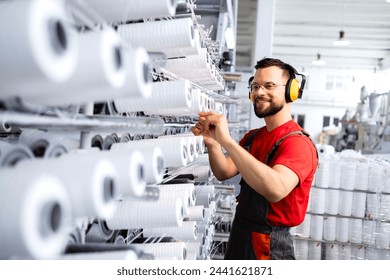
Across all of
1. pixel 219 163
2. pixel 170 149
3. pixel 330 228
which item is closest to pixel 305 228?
pixel 330 228

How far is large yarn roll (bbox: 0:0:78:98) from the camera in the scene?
43 cm

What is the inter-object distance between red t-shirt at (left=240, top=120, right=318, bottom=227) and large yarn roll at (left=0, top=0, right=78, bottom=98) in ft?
3.77

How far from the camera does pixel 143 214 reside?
0.96 m

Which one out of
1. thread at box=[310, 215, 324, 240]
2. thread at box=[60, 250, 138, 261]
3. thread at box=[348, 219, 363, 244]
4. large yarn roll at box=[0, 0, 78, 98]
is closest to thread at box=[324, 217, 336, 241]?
thread at box=[310, 215, 324, 240]

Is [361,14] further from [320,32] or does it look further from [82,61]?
[82,61]

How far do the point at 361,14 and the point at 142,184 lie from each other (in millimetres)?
8906

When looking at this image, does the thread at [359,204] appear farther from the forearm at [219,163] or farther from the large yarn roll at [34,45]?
the large yarn roll at [34,45]

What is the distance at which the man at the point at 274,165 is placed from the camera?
1.51 meters

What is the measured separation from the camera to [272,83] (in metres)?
1.63

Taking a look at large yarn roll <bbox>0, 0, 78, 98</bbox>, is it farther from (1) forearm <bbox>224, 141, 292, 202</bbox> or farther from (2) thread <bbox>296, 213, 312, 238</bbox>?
(2) thread <bbox>296, 213, 312, 238</bbox>

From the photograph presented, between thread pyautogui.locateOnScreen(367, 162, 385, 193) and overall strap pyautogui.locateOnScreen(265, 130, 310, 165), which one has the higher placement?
overall strap pyautogui.locateOnScreen(265, 130, 310, 165)

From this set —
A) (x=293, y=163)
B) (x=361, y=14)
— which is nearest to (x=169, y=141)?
(x=293, y=163)

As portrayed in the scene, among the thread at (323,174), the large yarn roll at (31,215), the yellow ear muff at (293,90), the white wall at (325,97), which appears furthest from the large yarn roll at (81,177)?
the white wall at (325,97)

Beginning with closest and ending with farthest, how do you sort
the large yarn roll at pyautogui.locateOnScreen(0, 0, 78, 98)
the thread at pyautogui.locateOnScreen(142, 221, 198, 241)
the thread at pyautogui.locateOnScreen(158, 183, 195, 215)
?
1. the large yarn roll at pyautogui.locateOnScreen(0, 0, 78, 98)
2. the thread at pyautogui.locateOnScreen(158, 183, 195, 215)
3. the thread at pyautogui.locateOnScreen(142, 221, 198, 241)
